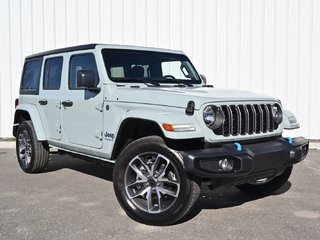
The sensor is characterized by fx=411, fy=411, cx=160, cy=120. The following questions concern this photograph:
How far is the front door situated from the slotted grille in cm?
157

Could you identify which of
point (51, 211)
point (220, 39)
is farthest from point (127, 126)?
point (220, 39)

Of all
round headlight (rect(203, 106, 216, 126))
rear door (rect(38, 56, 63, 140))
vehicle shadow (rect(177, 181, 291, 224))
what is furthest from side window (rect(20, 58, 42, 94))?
round headlight (rect(203, 106, 216, 126))

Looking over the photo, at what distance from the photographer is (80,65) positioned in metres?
5.50

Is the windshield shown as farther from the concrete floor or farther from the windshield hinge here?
the concrete floor

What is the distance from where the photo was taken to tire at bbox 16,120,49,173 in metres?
6.39

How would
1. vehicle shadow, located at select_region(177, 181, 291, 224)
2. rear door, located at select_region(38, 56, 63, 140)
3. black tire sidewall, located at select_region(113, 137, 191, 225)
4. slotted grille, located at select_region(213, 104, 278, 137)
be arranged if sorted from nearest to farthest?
black tire sidewall, located at select_region(113, 137, 191, 225)
slotted grille, located at select_region(213, 104, 278, 137)
vehicle shadow, located at select_region(177, 181, 291, 224)
rear door, located at select_region(38, 56, 63, 140)

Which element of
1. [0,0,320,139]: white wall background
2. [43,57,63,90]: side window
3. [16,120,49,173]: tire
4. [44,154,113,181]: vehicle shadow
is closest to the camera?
[43,57,63,90]: side window

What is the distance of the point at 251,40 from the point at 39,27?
530cm

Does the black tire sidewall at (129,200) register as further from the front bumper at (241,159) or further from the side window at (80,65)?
the side window at (80,65)

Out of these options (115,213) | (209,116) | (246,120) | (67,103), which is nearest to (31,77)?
(67,103)

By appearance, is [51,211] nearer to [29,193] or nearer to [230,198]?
[29,193]

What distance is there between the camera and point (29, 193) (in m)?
5.48

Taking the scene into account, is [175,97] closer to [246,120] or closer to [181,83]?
[246,120]

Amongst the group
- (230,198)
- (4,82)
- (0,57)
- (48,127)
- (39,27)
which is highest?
(39,27)
